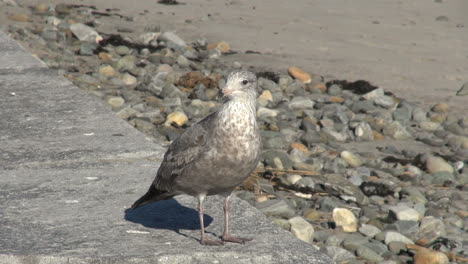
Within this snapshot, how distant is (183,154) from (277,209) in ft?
5.86

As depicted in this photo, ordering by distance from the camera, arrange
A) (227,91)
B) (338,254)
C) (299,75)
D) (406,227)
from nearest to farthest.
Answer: (227,91) < (338,254) < (406,227) < (299,75)

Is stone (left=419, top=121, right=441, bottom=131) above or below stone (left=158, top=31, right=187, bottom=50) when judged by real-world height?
below

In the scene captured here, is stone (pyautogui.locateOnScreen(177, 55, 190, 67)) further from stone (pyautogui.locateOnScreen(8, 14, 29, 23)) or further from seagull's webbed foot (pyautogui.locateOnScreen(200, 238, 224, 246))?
seagull's webbed foot (pyautogui.locateOnScreen(200, 238, 224, 246))

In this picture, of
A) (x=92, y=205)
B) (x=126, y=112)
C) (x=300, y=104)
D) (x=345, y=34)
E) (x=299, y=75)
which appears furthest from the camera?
(x=345, y=34)

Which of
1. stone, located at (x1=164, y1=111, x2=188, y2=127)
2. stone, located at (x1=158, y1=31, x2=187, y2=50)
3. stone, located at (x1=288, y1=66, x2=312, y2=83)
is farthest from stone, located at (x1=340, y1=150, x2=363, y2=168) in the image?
stone, located at (x1=158, y1=31, x2=187, y2=50)

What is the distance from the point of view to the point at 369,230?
548 cm

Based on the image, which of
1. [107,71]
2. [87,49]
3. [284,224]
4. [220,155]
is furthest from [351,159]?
[87,49]

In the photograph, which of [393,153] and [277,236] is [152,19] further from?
[277,236]

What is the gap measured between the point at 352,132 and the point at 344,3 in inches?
240

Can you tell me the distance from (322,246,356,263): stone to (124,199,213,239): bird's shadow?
120cm

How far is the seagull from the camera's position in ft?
11.9

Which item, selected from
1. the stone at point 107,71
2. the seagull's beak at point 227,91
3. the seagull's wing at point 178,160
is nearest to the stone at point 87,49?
the stone at point 107,71

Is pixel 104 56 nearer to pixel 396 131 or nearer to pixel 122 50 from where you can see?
Result: pixel 122 50

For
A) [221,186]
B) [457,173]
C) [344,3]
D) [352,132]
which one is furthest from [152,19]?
[221,186]
